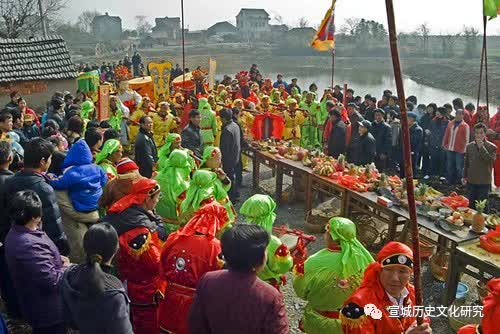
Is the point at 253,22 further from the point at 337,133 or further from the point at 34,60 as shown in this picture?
the point at 337,133

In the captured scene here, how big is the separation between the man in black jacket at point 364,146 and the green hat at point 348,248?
522 cm

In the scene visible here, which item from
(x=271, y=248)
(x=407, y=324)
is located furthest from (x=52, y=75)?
(x=407, y=324)

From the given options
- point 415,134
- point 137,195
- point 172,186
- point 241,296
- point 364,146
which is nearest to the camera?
point 241,296

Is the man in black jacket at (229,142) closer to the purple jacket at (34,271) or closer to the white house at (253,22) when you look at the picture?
the purple jacket at (34,271)

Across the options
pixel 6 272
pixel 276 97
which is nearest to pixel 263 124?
pixel 276 97

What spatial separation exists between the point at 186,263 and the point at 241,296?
3.08ft

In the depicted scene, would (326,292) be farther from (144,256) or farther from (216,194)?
(216,194)

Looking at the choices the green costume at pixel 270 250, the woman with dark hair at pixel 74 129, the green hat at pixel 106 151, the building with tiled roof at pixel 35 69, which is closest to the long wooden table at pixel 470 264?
the green costume at pixel 270 250

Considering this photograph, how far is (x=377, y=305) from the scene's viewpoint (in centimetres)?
283

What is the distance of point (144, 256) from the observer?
3.66 meters

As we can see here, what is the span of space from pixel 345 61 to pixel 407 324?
50036mm

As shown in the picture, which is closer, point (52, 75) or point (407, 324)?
point (407, 324)

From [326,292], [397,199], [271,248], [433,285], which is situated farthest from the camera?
[397,199]

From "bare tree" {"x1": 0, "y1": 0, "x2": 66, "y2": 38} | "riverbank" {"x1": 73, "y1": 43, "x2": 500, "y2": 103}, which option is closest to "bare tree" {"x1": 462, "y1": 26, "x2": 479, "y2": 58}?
"riverbank" {"x1": 73, "y1": 43, "x2": 500, "y2": 103}
